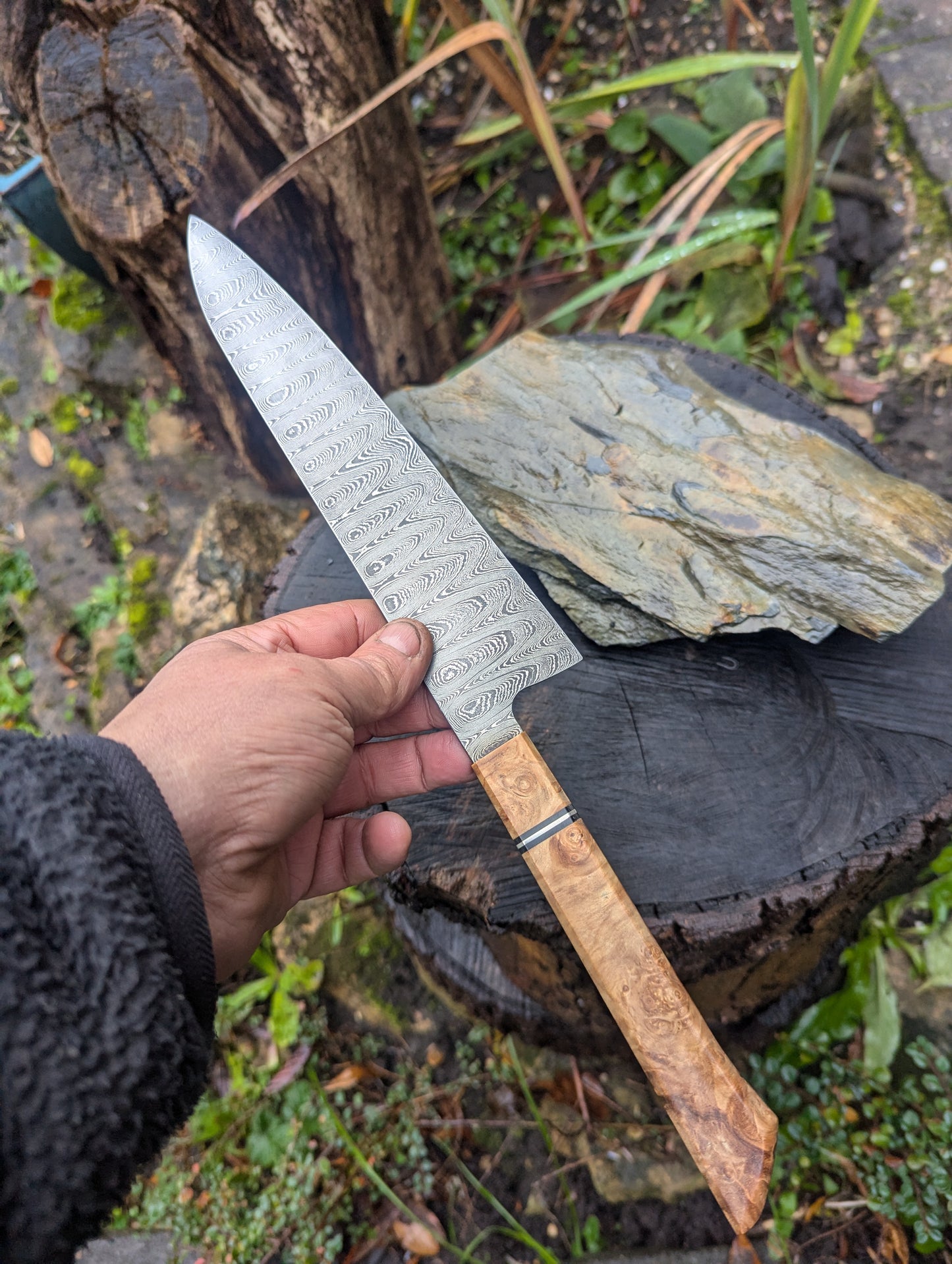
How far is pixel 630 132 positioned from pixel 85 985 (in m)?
3.77

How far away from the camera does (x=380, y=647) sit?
1622 millimetres

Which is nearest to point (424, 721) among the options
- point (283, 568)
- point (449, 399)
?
point (283, 568)

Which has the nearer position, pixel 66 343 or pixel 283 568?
pixel 283 568

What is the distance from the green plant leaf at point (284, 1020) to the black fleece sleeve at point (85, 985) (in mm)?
1383

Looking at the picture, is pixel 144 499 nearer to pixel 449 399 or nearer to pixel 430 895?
pixel 449 399

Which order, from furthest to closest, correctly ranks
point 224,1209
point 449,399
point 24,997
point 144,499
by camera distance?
point 144,499, point 224,1209, point 449,399, point 24,997

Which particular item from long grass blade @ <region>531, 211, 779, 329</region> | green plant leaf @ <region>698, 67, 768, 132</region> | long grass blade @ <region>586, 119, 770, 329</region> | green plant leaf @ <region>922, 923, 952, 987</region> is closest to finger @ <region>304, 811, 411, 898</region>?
green plant leaf @ <region>922, 923, 952, 987</region>

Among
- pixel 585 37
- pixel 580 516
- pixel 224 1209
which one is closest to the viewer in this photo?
pixel 580 516

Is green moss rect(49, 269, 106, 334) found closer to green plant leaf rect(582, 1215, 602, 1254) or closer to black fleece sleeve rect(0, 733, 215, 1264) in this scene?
black fleece sleeve rect(0, 733, 215, 1264)

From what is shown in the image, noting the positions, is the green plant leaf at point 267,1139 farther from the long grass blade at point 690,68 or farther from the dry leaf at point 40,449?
the long grass blade at point 690,68

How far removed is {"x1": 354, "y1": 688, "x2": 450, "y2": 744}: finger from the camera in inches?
72.6

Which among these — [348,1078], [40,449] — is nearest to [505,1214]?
[348,1078]

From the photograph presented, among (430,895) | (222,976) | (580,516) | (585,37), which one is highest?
(585,37)

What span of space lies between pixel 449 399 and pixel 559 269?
189 centimetres
